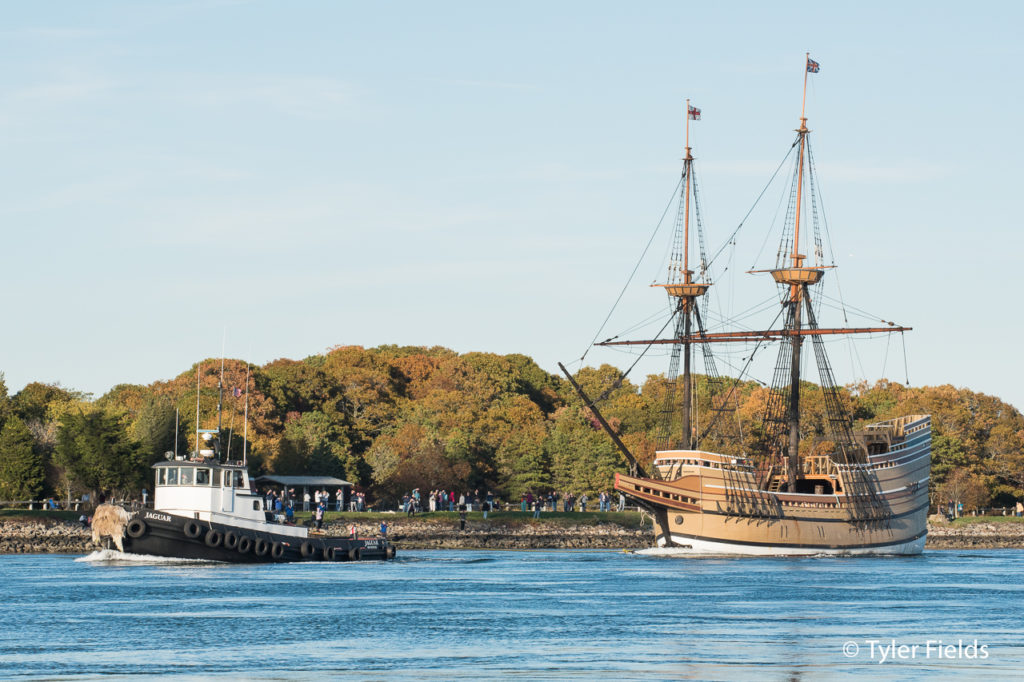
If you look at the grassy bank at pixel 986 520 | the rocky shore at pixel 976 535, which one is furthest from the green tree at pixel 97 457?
the grassy bank at pixel 986 520

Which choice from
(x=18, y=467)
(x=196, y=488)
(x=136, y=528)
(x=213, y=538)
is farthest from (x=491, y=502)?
(x=136, y=528)

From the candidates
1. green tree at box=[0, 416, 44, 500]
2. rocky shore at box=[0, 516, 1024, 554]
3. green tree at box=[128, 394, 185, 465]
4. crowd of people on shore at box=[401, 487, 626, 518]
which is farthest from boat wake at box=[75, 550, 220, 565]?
crowd of people on shore at box=[401, 487, 626, 518]

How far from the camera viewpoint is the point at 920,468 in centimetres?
10606

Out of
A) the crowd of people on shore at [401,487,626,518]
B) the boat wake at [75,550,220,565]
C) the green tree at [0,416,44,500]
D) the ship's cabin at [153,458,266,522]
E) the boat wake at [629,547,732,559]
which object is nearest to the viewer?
the ship's cabin at [153,458,266,522]

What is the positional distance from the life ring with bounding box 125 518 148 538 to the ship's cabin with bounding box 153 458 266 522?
162cm

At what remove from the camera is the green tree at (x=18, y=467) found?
3979 inches

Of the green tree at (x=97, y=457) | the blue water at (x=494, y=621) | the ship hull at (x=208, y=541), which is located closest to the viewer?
the blue water at (x=494, y=621)

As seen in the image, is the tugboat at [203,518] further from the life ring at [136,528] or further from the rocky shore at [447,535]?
the rocky shore at [447,535]

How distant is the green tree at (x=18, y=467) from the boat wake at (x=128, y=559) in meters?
27.0

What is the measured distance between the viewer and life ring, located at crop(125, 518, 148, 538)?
72.1m

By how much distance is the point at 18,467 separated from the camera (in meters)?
101

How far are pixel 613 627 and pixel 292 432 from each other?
86109 millimetres

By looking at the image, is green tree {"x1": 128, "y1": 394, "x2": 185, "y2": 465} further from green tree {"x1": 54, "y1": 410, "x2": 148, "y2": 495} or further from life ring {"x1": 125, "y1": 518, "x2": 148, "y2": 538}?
life ring {"x1": 125, "y1": 518, "x2": 148, "y2": 538}

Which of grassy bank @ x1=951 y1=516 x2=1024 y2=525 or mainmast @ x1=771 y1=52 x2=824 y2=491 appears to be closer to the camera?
mainmast @ x1=771 y1=52 x2=824 y2=491
